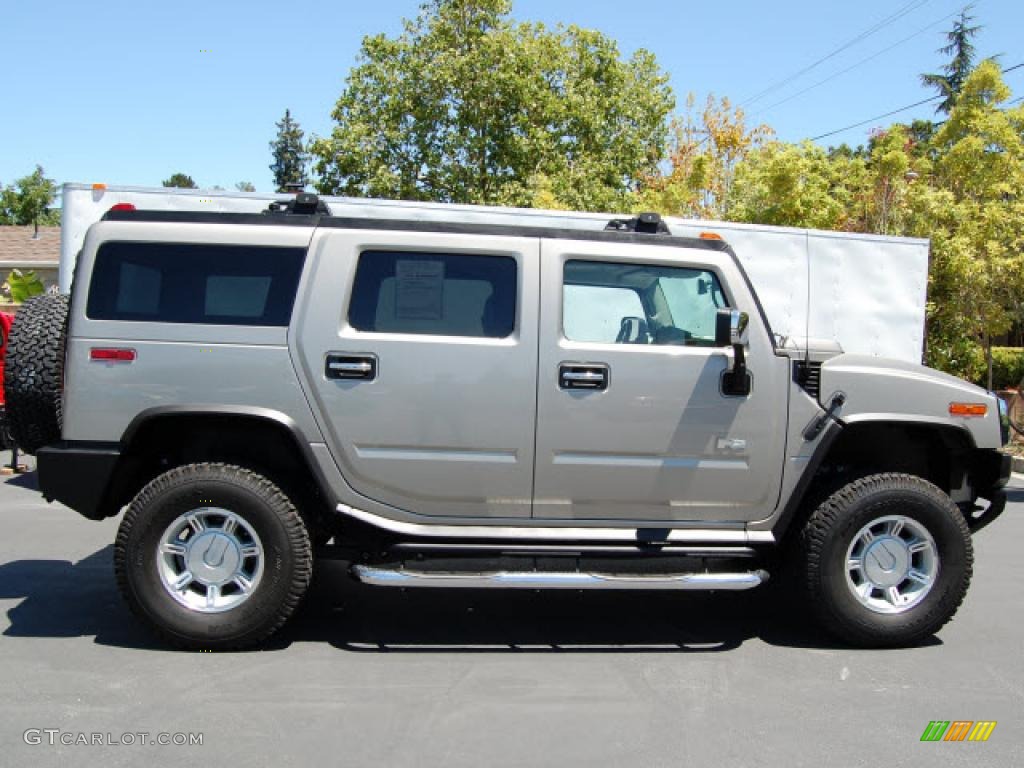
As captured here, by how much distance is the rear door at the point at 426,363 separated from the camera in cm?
486

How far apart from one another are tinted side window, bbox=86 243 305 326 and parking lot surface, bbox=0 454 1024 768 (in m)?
1.72

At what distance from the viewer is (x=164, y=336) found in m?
4.84

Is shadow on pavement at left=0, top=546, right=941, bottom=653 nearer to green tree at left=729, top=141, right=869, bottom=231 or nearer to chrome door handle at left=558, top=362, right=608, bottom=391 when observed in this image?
chrome door handle at left=558, top=362, right=608, bottom=391

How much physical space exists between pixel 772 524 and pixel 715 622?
0.89 meters

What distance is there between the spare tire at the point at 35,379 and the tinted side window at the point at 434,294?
1.55m

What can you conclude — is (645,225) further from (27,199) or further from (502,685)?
(27,199)

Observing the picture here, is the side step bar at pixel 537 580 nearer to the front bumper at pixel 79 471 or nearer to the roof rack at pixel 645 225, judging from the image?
the front bumper at pixel 79 471

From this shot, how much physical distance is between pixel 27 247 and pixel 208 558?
27.1m

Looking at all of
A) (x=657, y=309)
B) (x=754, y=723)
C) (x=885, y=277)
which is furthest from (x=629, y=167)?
(x=754, y=723)

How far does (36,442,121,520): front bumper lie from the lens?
4.77 metres

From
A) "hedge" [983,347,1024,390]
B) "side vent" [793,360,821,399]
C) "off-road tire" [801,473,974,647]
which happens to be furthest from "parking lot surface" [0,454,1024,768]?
"hedge" [983,347,1024,390]

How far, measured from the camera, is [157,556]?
189 inches

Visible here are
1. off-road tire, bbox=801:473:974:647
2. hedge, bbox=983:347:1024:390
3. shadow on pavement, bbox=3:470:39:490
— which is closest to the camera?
off-road tire, bbox=801:473:974:647

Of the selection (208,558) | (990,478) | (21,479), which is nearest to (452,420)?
(208,558)
